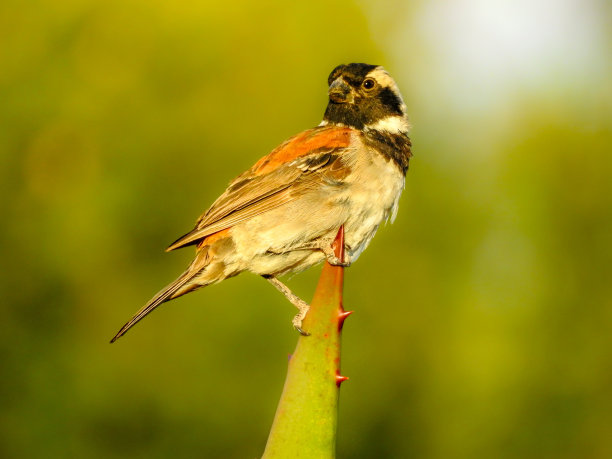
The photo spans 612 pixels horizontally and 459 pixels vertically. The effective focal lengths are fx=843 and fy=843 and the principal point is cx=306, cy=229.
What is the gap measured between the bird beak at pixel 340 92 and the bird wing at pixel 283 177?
20cm

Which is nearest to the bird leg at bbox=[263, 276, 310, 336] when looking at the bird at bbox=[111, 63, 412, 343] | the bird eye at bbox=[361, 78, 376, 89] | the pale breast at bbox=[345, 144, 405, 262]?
the bird at bbox=[111, 63, 412, 343]

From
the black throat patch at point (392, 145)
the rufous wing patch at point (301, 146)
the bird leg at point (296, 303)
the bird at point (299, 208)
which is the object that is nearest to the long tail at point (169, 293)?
the bird at point (299, 208)

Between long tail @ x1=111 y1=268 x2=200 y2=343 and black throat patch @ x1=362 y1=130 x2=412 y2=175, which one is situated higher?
black throat patch @ x1=362 y1=130 x2=412 y2=175

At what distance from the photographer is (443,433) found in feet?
25.1

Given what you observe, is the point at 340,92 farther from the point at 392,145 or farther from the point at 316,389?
the point at 316,389

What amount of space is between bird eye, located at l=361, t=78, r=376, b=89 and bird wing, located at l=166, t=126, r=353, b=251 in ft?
1.15

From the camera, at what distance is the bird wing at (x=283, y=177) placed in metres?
4.31

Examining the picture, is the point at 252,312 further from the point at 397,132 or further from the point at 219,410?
the point at 397,132

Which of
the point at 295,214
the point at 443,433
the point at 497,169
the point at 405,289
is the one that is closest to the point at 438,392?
the point at 443,433

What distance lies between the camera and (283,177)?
14.6 feet

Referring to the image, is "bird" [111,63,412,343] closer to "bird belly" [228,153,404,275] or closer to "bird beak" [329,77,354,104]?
"bird belly" [228,153,404,275]

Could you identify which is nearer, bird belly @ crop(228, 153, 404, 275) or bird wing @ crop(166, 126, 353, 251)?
bird belly @ crop(228, 153, 404, 275)

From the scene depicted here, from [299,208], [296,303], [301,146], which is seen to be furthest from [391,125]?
[296,303]

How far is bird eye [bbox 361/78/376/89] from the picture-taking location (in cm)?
483
